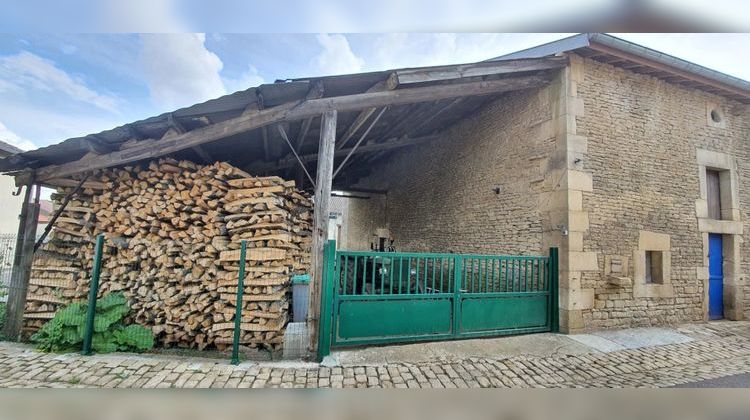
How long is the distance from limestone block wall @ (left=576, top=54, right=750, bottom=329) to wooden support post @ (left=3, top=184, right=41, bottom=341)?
29.5 feet

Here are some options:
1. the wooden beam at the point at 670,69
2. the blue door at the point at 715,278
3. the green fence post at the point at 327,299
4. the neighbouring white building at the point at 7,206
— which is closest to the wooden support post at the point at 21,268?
the green fence post at the point at 327,299

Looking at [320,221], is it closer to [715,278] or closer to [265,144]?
[265,144]

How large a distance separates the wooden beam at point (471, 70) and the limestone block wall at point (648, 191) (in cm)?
76

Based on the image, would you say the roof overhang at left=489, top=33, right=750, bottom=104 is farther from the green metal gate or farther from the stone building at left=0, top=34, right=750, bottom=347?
the green metal gate

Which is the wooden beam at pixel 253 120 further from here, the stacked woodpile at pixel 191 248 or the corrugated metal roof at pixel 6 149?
the corrugated metal roof at pixel 6 149

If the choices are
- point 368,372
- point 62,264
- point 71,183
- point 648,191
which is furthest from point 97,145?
point 648,191

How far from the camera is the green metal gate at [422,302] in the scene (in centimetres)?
401

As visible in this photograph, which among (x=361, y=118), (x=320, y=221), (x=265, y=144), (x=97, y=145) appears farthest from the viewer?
(x=265, y=144)

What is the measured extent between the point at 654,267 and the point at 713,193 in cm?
258

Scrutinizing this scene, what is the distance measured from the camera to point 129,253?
179 inches

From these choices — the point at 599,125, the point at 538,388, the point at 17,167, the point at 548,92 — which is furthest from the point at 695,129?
the point at 17,167

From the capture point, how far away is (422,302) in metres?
4.38

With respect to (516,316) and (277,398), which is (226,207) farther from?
(516,316)

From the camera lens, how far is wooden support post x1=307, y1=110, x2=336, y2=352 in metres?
3.92
